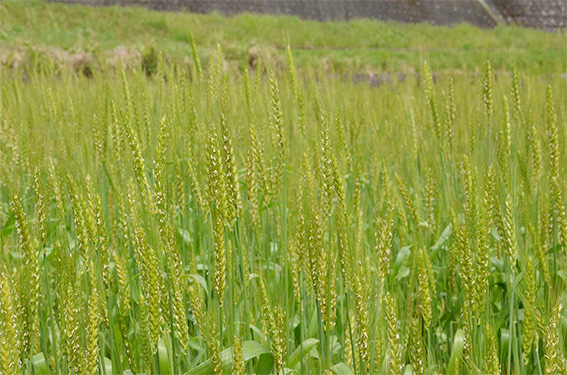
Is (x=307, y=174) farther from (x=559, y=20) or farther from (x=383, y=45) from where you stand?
(x=559, y=20)

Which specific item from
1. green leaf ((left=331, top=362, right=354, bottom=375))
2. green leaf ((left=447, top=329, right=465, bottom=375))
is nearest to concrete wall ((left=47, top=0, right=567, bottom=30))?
green leaf ((left=447, top=329, right=465, bottom=375))

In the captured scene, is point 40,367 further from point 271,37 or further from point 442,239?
point 271,37

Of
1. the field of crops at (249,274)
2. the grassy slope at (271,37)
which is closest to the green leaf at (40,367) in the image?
the field of crops at (249,274)

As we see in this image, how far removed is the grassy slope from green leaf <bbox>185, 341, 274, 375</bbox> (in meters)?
7.42

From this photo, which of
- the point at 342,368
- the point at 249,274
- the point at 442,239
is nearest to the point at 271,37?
the point at 442,239

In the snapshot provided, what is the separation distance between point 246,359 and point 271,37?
40.6 feet

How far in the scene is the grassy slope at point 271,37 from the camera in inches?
387

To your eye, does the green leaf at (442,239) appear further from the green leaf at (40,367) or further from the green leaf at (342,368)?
the green leaf at (40,367)

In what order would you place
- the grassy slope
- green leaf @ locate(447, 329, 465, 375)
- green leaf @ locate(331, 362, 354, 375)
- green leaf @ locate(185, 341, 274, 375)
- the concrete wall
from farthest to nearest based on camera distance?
the concrete wall, the grassy slope, green leaf @ locate(447, 329, 465, 375), green leaf @ locate(331, 362, 354, 375), green leaf @ locate(185, 341, 274, 375)

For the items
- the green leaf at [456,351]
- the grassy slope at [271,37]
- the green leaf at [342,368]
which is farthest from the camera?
the grassy slope at [271,37]

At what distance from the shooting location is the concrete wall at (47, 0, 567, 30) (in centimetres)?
1831

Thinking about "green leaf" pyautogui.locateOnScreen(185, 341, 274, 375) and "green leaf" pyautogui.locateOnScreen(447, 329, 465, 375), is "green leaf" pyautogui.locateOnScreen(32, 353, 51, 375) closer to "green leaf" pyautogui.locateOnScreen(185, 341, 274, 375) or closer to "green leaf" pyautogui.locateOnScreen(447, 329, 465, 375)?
"green leaf" pyautogui.locateOnScreen(185, 341, 274, 375)

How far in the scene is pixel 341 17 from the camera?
19.3 meters

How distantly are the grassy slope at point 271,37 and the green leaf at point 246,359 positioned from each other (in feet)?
24.4
